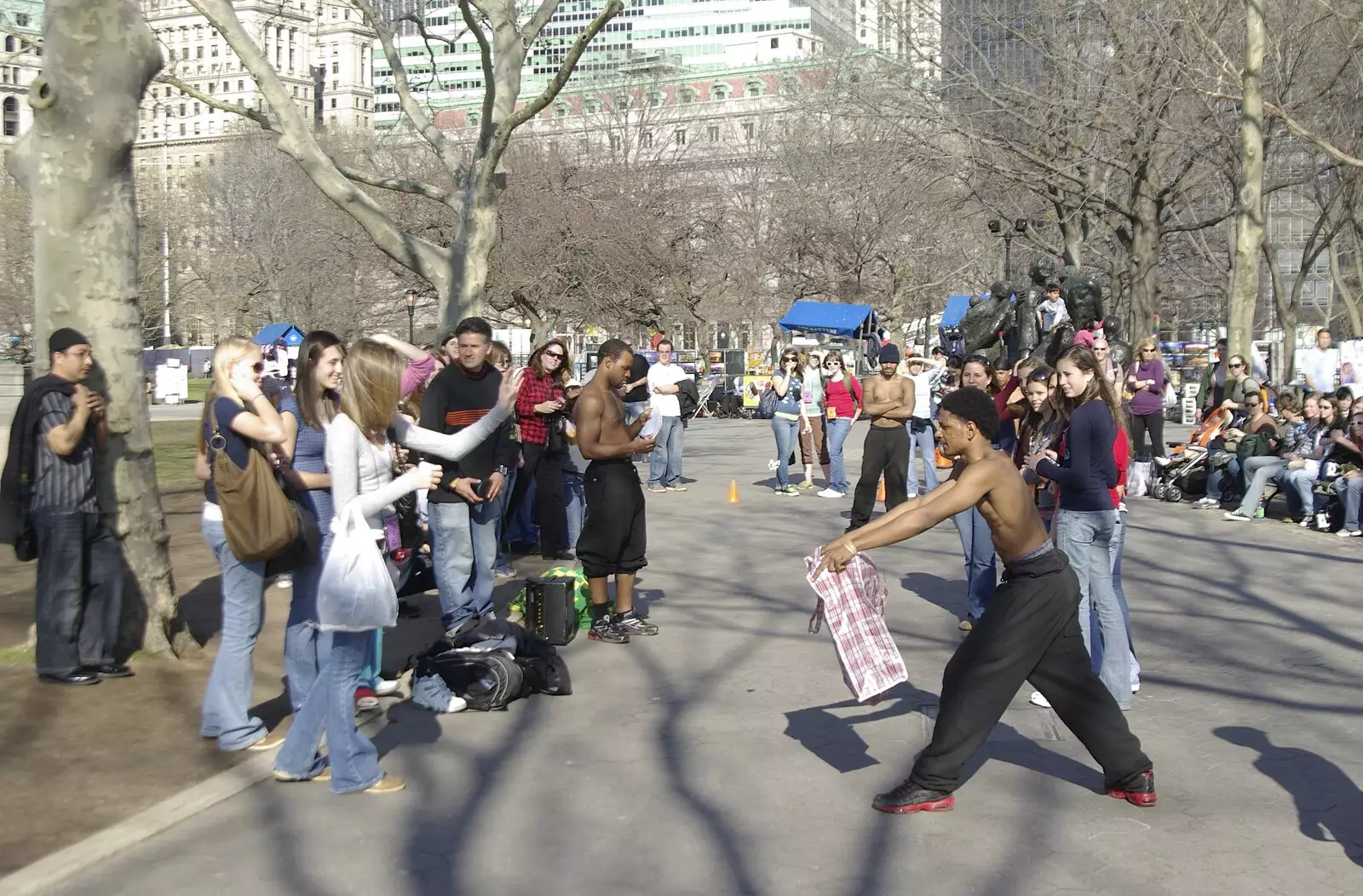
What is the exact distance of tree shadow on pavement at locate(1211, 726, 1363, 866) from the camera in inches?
213

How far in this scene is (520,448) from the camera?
469 inches

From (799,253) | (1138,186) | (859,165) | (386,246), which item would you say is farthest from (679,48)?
(386,246)

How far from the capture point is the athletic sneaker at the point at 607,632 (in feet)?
29.5

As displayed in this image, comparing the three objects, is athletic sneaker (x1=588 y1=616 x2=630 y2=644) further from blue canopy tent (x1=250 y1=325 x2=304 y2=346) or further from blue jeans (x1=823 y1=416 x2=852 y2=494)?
blue canopy tent (x1=250 y1=325 x2=304 y2=346)

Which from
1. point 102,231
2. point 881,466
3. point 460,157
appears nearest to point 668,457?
point 460,157

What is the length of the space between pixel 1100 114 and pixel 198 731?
20.2m

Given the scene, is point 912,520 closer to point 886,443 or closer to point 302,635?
point 302,635

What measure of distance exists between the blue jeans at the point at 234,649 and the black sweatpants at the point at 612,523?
2620 mm

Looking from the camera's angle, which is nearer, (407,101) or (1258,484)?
(1258,484)

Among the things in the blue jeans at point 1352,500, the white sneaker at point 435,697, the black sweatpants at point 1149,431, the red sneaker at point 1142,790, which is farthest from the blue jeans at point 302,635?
the black sweatpants at point 1149,431

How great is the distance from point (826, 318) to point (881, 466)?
25.8 meters

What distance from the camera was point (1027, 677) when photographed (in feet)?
18.6

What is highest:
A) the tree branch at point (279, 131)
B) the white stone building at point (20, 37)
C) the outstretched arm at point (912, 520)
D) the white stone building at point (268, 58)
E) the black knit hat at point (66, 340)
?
the white stone building at point (268, 58)

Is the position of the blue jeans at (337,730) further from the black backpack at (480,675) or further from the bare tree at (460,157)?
the bare tree at (460,157)
